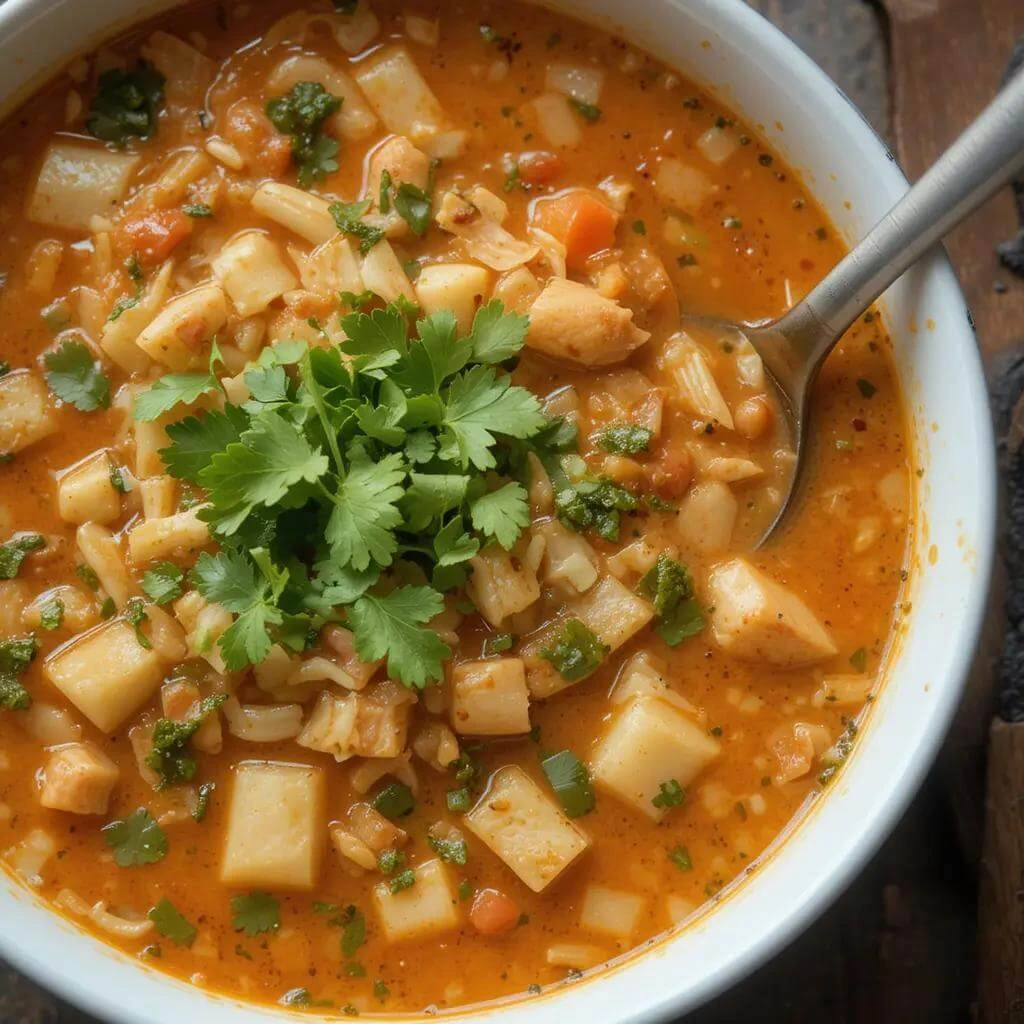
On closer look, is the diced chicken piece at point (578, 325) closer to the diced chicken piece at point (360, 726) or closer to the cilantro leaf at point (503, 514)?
the cilantro leaf at point (503, 514)

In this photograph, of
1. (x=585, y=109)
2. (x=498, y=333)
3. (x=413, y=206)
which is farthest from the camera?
(x=585, y=109)

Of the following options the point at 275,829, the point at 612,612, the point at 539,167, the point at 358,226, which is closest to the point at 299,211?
the point at 358,226

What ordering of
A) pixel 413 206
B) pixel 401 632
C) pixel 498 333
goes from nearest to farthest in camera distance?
pixel 401 632 < pixel 498 333 < pixel 413 206

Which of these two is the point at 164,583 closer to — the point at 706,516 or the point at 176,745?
the point at 176,745

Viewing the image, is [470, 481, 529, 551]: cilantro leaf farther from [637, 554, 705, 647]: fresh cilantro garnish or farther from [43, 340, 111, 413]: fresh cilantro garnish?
[43, 340, 111, 413]: fresh cilantro garnish

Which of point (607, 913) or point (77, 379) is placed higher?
point (77, 379)

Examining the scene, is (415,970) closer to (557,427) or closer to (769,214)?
(557,427)

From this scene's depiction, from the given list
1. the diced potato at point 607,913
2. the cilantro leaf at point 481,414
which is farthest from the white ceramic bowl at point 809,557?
the cilantro leaf at point 481,414

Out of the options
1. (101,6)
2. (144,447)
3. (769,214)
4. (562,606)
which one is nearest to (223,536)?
(144,447)

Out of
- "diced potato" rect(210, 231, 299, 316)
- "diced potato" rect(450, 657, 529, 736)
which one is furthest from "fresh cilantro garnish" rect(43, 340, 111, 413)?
"diced potato" rect(450, 657, 529, 736)
